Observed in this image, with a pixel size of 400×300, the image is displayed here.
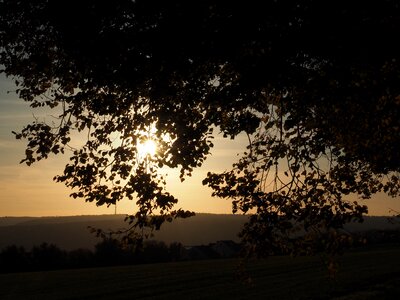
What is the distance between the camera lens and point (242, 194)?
456 inches

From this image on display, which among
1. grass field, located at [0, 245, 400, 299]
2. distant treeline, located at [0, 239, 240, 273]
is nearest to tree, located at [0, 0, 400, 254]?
grass field, located at [0, 245, 400, 299]

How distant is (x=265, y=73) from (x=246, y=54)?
30.3 inches

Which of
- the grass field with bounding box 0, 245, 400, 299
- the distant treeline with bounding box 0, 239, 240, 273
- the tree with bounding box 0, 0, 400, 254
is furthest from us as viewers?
the distant treeline with bounding box 0, 239, 240, 273

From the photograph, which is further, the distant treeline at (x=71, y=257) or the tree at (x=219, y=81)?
the distant treeline at (x=71, y=257)

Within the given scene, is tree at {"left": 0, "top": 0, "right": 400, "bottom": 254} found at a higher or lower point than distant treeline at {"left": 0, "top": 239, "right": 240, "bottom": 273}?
higher

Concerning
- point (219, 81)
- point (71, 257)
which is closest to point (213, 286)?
point (219, 81)

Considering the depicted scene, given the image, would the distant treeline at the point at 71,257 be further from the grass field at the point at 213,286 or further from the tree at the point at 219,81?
the tree at the point at 219,81

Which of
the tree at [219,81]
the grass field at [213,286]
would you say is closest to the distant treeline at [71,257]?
the grass field at [213,286]

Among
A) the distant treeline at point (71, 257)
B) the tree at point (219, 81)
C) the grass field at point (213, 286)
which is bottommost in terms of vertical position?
the grass field at point (213, 286)

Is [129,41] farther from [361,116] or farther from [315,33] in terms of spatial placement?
[361,116]

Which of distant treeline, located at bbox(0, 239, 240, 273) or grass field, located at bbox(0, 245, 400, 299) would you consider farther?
distant treeline, located at bbox(0, 239, 240, 273)

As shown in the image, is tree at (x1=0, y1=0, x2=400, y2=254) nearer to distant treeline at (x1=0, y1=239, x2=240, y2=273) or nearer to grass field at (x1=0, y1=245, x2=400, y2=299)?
grass field at (x1=0, y1=245, x2=400, y2=299)

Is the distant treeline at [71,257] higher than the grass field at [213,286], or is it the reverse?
the distant treeline at [71,257]

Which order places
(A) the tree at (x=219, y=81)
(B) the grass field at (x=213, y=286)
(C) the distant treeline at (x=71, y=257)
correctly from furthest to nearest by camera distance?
(C) the distant treeline at (x=71, y=257) < (B) the grass field at (x=213, y=286) < (A) the tree at (x=219, y=81)
